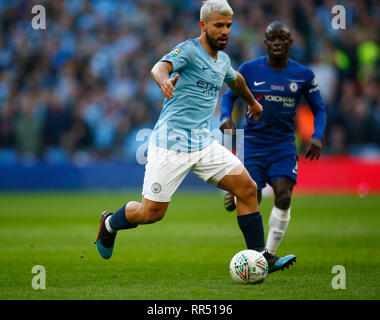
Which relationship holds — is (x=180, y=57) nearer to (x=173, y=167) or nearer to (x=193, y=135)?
(x=193, y=135)

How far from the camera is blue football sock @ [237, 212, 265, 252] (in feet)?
22.3

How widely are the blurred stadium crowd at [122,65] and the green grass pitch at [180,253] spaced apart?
10.6 ft

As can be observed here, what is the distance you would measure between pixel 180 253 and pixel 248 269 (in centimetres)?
280

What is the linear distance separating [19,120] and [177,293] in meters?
15.1

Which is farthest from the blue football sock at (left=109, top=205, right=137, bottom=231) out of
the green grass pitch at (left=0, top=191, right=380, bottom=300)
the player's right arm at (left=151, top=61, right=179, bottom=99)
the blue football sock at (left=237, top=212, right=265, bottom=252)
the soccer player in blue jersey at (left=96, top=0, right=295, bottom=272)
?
the player's right arm at (left=151, top=61, right=179, bottom=99)

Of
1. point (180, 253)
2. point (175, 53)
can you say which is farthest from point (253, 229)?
point (180, 253)

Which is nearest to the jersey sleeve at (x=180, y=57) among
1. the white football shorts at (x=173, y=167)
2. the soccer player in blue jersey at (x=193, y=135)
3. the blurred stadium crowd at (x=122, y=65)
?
the soccer player in blue jersey at (x=193, y=135)

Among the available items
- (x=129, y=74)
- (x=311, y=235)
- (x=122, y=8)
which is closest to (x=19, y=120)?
(x=129, y=74)

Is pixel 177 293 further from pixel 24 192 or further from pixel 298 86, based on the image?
pixel 24 192

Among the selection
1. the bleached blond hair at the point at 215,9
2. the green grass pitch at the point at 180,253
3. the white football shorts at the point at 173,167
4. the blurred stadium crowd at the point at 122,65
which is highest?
the blurred stadium crowd at the point at 122,65

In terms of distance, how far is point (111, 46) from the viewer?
73.2 feet

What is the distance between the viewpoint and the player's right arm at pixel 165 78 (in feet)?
18.6

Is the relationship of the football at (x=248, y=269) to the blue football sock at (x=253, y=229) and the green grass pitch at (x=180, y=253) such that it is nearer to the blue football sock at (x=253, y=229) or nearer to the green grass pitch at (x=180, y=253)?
the green grass pitch at (x=180, y=253)

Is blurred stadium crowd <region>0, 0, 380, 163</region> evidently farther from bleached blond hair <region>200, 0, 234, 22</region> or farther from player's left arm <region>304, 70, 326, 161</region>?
bleached blond hair <region>200, 0, 234, 22</region>
